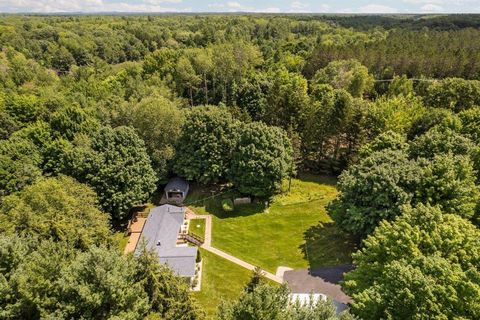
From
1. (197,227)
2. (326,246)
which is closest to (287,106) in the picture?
(197,227)

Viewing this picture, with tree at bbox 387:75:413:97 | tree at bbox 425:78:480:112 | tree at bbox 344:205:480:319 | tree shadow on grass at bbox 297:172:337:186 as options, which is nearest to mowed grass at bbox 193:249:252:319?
tree at bbox 344:205:480:319

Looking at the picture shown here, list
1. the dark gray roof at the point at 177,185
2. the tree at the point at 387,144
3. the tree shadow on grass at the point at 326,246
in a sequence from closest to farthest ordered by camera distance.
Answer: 1. the tree shadow on grass at the point at 326,246
2. the tree at the point at 387,144
3. the dark gray roof at the point at 177,185

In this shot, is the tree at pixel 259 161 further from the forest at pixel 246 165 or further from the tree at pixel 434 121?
the tree at pixel 434 121

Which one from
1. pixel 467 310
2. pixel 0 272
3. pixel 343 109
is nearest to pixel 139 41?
pixel 343 109

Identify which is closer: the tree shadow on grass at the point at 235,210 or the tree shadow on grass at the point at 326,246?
the tree shadow on grass at the point at 326,246

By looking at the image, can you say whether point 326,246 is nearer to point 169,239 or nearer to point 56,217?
point 169,239

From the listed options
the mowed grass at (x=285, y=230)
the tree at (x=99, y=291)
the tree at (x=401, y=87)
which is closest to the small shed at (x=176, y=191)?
the mowed grass at (x=285, y=230)

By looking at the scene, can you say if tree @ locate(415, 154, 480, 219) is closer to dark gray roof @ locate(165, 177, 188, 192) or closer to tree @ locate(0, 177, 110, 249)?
tree @ locate(0, 177, 110, 249)
